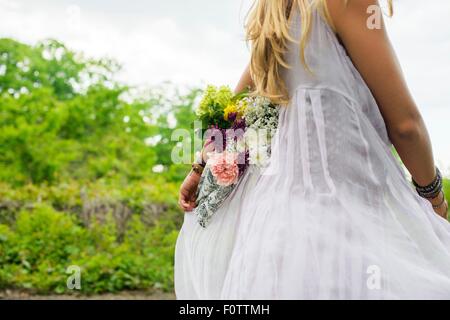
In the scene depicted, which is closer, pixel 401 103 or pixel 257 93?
pixel 401 103

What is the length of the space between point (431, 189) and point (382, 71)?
0.46 m

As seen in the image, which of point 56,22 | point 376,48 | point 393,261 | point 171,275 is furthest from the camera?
point 56,22

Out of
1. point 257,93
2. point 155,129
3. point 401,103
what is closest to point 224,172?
point 257,93

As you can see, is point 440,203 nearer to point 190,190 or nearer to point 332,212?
point 332,212

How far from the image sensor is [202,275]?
6.63ft

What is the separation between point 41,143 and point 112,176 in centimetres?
135

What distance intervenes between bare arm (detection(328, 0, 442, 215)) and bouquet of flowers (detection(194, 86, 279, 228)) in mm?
339

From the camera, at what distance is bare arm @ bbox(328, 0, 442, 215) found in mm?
1722

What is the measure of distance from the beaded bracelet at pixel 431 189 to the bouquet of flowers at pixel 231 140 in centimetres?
49

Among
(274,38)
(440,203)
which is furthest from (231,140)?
(440,203)

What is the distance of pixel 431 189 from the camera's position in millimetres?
1962

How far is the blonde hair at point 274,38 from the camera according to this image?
1792 mm
